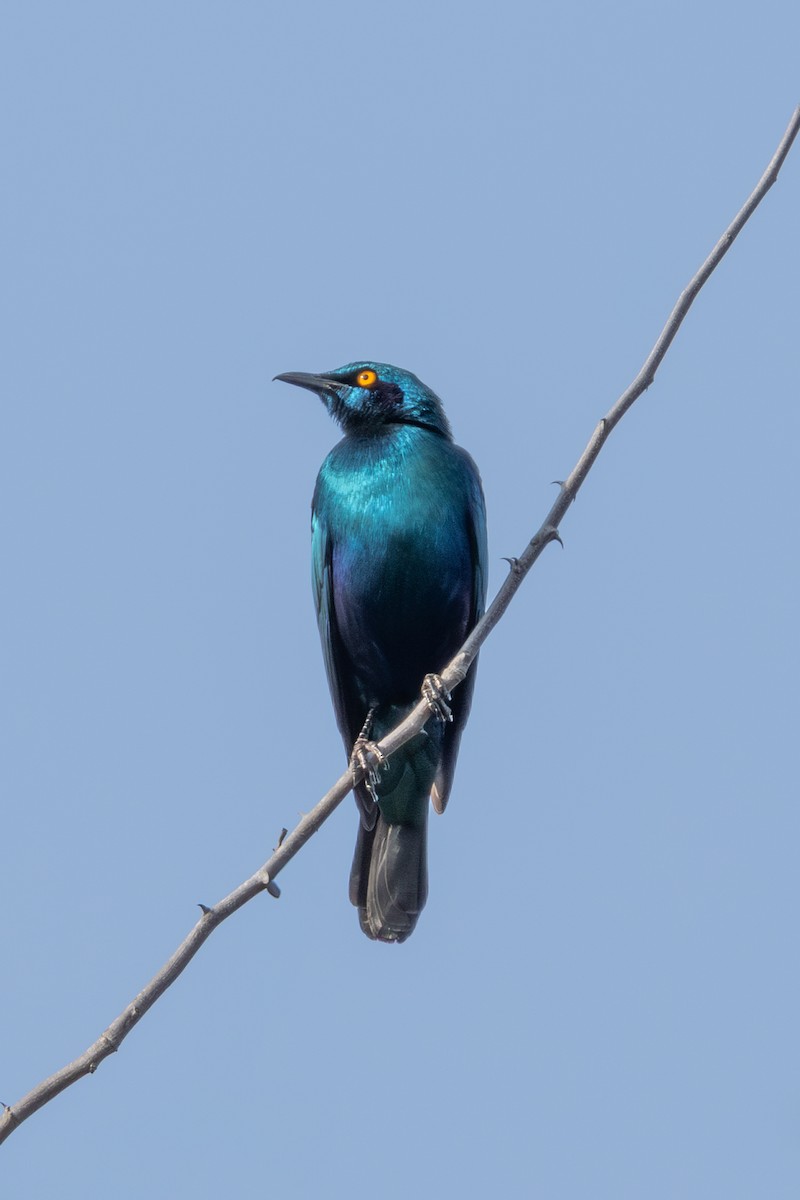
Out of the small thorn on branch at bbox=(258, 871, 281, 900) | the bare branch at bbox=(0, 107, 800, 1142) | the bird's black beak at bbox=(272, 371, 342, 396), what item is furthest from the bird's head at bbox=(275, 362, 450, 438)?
the small thorn on branch at bbox=(258, 871, 281, 900)

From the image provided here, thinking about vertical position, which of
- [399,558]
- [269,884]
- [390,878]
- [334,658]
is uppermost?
[399,558]

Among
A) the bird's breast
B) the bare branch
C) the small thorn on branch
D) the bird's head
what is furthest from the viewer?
the bird's head

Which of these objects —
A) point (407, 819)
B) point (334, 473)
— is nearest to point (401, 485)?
point (334, 473)

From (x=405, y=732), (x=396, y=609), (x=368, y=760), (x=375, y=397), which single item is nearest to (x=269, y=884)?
(x=405, y=732)

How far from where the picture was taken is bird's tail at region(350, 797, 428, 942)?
763cm

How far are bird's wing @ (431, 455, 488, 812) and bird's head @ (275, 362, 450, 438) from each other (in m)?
0.48

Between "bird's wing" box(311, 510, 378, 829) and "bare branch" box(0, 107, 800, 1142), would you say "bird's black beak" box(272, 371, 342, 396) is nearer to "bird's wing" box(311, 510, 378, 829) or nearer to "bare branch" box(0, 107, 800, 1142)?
"bird's wing" box(311, 510, 378, 829)

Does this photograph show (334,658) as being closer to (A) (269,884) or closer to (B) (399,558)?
(B) (399,558)

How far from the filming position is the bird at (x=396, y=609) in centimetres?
752

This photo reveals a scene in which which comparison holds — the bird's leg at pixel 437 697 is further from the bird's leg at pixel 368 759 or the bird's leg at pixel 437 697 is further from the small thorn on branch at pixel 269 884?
the small thorn on branch at pixel 269 884

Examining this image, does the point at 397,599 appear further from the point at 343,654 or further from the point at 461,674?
the point at 461,674

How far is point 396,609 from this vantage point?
755 centimetres

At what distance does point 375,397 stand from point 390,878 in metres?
2.64

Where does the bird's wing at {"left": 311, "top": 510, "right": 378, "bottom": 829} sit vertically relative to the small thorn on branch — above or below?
above
